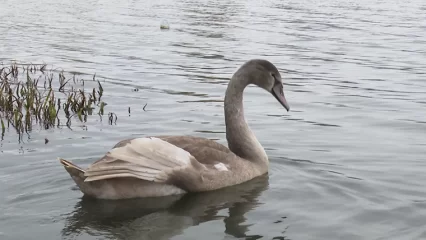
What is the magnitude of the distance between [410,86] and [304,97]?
2912 mm

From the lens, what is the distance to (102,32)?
88.7 feet

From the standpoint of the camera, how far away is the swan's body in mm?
7301

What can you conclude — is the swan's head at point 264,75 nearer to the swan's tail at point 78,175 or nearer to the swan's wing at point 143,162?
the swan's wing at point 143,162

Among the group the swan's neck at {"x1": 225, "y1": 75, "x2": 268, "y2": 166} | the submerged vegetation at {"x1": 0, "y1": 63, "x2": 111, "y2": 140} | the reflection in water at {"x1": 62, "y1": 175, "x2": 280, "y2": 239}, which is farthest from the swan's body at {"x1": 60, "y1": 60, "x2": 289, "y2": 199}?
the submerged vegetation at {"x1": 0, "y1": 63, "x2": 111, "y2": 140}

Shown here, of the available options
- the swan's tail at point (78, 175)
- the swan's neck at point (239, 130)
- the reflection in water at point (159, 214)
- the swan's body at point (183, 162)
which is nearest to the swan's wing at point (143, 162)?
the swan's body at point (183, 162)

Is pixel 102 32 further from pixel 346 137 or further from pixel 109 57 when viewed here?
pixel 346 137

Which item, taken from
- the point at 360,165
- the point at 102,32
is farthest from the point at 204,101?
the point at 102,32

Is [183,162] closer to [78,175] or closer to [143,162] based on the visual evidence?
[143,162]

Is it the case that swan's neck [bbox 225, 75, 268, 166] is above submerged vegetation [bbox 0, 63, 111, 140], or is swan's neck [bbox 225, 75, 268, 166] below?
above

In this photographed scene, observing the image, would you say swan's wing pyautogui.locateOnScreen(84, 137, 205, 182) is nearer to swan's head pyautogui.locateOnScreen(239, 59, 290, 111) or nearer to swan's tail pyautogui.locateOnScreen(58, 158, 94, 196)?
swan's tail pyautogui.locateOnScreen(58, 158, 94, 196)

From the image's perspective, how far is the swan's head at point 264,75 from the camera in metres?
8.91

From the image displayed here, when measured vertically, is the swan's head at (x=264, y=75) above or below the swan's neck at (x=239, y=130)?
above

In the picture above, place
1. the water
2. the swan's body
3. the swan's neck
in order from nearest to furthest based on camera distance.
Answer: the water
the swan's body
the swan's neck

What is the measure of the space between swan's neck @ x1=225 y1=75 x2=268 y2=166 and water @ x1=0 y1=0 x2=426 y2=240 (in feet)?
1.17
